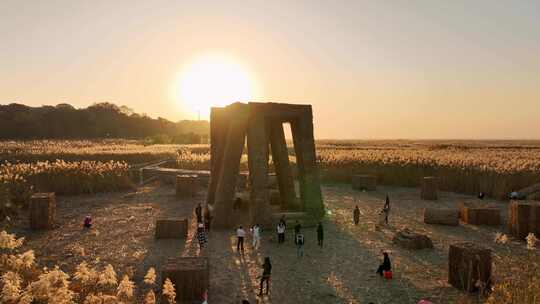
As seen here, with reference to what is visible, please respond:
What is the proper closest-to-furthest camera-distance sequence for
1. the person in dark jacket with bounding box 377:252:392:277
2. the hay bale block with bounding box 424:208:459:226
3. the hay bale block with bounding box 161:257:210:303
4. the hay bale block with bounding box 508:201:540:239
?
1. the hay bale block with bounding box 161:257:210:303
2. the person in dark jacket with bounding box 377:252:392:277
3. the hay bale block with bounding box 508:201:540:239
4. the hay bale block with bounding box 424:208:459:226

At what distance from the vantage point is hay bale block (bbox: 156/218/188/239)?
18109 millimetres

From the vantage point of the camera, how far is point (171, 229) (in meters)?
18.2

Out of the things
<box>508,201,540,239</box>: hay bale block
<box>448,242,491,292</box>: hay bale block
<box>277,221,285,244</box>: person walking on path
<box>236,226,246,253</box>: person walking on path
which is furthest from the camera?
<box>508,201,540,239</box>: hay bale block

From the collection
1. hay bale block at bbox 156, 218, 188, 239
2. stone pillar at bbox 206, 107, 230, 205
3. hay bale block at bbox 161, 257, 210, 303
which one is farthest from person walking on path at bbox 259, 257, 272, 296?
stone pillar at bbox 206, 107, 230, 205

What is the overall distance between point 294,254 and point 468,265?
6.20 meters

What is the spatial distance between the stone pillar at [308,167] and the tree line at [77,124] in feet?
292

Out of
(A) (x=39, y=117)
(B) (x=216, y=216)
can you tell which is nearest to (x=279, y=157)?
(B) (x=216, y=216)

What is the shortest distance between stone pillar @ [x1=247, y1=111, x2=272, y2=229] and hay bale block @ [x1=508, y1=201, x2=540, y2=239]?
10.8 meters

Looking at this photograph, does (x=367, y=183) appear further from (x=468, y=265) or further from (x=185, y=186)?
(x=468, y=265)

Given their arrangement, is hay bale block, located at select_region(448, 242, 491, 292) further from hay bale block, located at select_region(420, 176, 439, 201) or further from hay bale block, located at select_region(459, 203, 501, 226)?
hay bale block, located at select_region(420, 176, 439, 201)

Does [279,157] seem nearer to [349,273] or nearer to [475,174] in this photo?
[349,273]

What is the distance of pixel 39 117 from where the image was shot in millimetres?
→ 105625

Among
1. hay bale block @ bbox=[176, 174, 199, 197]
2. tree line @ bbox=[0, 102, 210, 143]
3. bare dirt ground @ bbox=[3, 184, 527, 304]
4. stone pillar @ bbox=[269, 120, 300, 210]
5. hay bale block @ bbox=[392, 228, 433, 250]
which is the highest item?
tree line @ bbox=[0, 102, 210, 143]

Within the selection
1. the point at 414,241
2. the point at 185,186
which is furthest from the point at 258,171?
the point at 185,186
